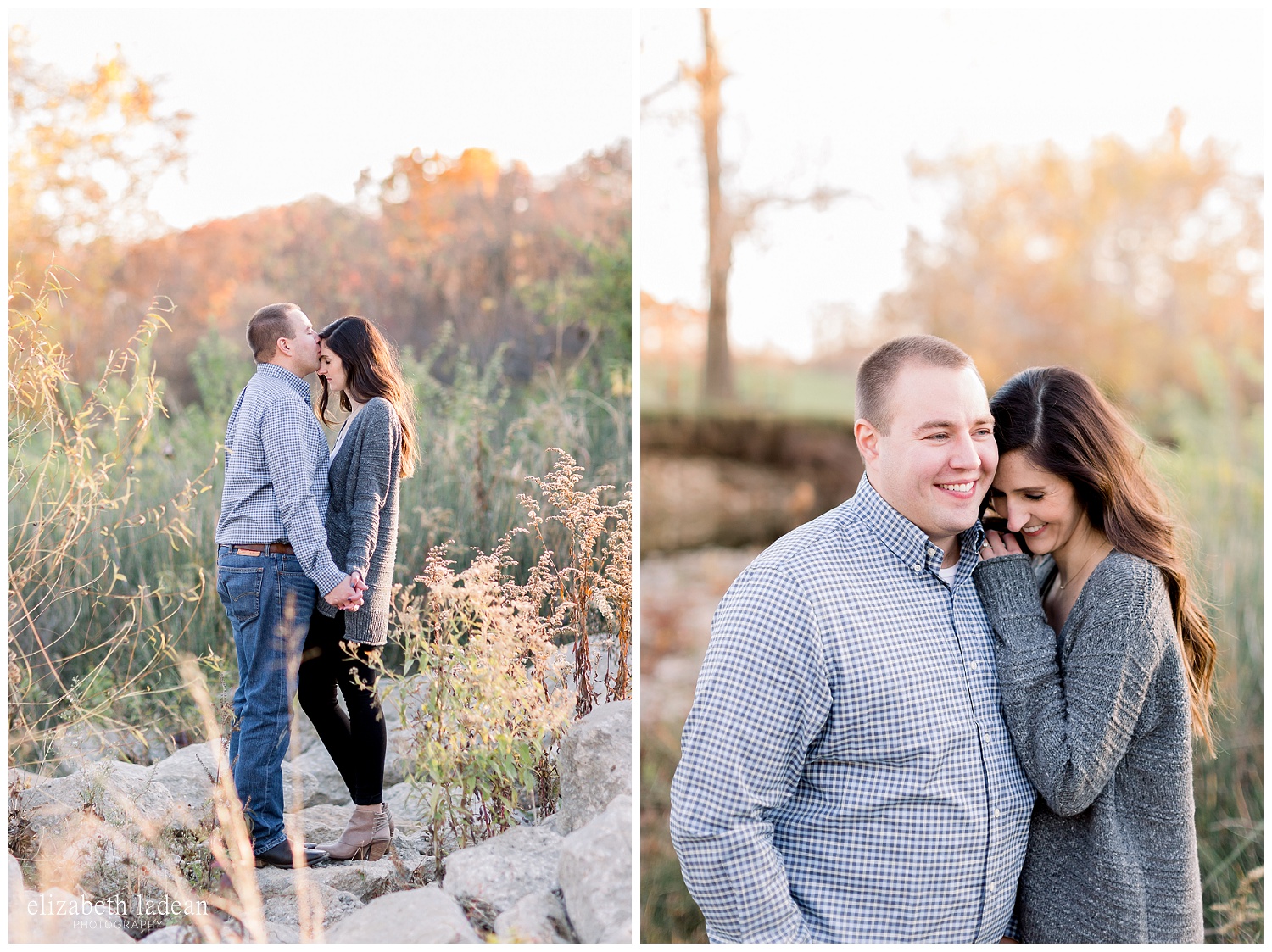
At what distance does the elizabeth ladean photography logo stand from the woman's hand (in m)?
2.07

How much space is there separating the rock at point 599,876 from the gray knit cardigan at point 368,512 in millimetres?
729

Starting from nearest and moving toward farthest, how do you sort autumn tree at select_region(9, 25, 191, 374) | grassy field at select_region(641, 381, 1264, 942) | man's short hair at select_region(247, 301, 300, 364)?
1. man's short hair at select_region(247, 301, 300, 364)
2. autumn tree at select_region(9, 25, 191, 374)
3. grassy field at select_region(641, 381, 1264, 942)

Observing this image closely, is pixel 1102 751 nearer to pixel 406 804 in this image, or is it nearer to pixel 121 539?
pixel 406 804

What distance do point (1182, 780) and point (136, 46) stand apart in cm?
323

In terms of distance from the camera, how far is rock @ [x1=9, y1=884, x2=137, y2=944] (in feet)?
7.23

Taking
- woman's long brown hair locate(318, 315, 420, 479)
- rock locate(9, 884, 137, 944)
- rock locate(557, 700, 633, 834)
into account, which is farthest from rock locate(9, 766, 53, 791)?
rock locate(557, 700, 633, 834)

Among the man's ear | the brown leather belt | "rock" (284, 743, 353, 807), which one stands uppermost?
the man's ear

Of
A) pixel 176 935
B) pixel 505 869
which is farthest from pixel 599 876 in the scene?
pixel 176 935

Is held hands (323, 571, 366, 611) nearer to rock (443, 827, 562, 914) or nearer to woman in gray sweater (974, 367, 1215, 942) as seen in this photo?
rock (443, 827, 562, 914)

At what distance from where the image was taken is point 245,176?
2713 mm

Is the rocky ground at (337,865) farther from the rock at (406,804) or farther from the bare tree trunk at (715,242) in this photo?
the bare tree trunk at (715,242)

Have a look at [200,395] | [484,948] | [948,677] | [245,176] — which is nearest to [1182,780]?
[948,677]

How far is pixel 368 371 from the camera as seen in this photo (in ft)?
7.98

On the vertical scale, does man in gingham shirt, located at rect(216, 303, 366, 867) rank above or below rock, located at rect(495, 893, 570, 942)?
Answer: above
